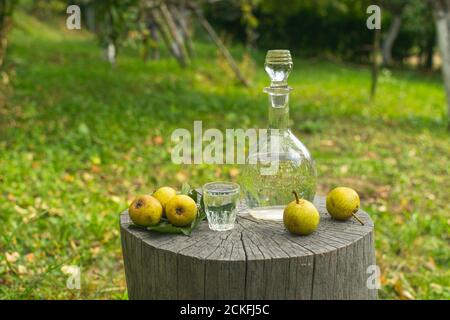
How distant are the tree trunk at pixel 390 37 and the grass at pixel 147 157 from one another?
4478 millimetres

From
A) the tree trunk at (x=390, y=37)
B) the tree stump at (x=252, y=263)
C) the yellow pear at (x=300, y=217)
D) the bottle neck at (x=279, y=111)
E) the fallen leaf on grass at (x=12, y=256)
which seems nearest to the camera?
the tree stump at (x=252, y=263)

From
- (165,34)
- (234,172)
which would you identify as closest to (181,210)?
(234,172)

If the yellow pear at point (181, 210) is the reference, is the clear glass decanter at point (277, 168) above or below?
above

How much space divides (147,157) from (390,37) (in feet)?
36.7

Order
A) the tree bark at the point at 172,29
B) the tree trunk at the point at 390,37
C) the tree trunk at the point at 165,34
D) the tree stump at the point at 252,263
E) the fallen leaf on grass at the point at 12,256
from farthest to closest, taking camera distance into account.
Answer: the tree trunk at the point at 390,37 → the tree trunk at the point at 165,34 → the tree bark at the point at 172,29 → the fallen leaf on grass at the point at 12,256 → the tree stump at the point at 252,263

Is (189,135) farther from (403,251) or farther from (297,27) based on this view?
(297,27)

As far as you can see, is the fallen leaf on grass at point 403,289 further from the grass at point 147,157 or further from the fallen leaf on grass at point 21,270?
the fallen leaf on grass at point 21,270

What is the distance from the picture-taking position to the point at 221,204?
7.77ft

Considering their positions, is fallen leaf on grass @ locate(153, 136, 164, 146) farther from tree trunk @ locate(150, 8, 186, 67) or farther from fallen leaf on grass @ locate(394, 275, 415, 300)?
tree trunk @ locate(150, 8, 186, 67)

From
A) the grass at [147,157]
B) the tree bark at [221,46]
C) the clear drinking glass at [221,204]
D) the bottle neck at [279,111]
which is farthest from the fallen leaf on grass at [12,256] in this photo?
the tree bark at [221,46]

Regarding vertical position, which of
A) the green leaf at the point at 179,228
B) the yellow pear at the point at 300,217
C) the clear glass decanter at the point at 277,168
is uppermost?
the clear glass decanter at the point at 277,168

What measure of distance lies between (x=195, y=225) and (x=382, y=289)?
1.79 m

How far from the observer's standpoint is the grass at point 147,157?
395cm
